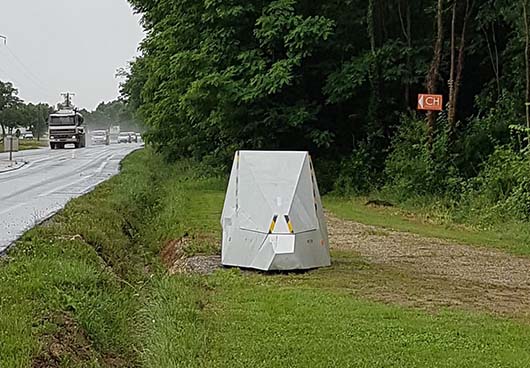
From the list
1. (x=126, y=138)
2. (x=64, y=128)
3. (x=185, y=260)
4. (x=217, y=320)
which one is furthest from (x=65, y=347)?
(x=126, y=138)

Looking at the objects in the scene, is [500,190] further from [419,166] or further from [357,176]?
[357,176]

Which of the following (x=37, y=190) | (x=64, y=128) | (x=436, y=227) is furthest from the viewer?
(x=64, y=128)

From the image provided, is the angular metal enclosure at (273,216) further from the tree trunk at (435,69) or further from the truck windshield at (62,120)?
the truck windshield at (62,120)

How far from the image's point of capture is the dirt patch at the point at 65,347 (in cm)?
752

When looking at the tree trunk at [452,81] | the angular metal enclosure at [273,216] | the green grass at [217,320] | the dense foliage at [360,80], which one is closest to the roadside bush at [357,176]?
the dense foliage at [360,80]

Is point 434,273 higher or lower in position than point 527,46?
lower

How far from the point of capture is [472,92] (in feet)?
85.9

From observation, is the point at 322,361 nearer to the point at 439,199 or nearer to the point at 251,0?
the point at 439,199

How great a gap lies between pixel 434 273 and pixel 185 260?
3633 millimetres

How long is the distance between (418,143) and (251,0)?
21.2ft

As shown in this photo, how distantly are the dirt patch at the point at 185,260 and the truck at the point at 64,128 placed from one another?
51441mm

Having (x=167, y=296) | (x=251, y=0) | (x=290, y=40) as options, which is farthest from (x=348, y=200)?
(x=167, y=296)

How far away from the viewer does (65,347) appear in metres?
7.98

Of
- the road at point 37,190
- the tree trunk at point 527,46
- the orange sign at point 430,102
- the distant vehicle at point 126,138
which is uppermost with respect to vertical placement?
the tree trunk at point 527,46
